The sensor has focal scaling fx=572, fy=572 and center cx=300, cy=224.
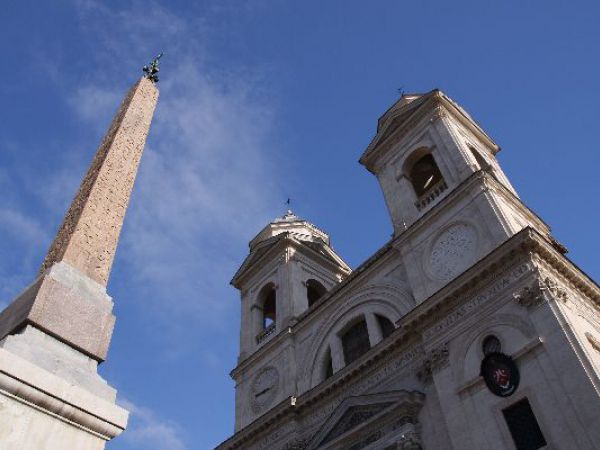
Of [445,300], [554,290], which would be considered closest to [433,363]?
[445,300]

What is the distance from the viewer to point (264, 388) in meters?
20.8

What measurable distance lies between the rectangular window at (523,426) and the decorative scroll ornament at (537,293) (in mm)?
2284

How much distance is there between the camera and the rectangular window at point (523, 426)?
11992 mm

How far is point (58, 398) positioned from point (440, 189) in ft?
54.1

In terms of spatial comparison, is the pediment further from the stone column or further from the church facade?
the stone column

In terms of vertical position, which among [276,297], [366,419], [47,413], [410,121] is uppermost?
[410,121]

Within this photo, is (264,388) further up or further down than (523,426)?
further up

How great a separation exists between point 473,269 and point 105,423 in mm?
11983

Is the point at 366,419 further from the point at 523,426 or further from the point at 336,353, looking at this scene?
the point at 523,426

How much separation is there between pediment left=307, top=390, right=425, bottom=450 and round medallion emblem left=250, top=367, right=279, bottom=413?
3.80 m

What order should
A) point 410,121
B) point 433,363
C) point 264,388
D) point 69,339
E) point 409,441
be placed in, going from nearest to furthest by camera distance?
point 69,339 → point 409,441 → point 433,363 → point 264,388 → point 410,121

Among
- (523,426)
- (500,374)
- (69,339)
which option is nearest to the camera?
(69,339)

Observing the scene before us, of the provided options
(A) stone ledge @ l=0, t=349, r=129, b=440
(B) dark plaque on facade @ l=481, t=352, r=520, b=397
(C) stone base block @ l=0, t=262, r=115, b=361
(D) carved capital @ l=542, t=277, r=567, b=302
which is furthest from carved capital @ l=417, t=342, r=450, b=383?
(A) stone ledge @ l=0, t=349, r=129, b=440

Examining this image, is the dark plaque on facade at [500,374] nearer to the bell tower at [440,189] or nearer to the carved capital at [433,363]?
the carved capital at [433,363]
